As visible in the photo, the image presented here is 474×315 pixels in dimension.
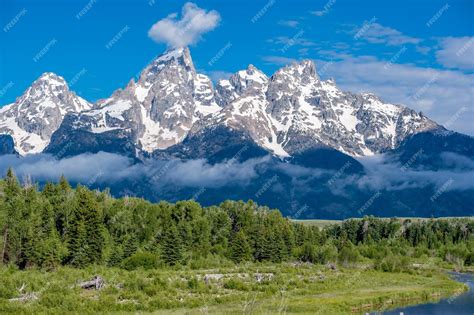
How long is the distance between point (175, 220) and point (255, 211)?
98.2 feet

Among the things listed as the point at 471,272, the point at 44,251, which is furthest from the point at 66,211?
the point at 471,272

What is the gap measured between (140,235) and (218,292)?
165 ft

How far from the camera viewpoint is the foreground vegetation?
67.4m

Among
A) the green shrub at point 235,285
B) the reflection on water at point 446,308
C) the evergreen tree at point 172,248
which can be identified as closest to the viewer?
the reflection on water at point 446,308

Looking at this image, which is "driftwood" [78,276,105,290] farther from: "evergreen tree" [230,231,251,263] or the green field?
"evergreen tree" [230,231,251,263]

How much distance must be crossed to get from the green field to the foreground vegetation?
17cm

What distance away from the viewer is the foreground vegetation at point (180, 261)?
67.4m

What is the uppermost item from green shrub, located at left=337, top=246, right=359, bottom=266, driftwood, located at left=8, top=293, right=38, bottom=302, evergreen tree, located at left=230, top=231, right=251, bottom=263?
evergreen tree, located at left=230, top=231, right=251, bottom=263

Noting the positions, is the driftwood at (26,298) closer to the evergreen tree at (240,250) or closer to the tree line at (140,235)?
the tree line at (140,235)

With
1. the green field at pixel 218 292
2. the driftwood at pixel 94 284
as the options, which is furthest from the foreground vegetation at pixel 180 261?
the driftwood at pixel 94 284

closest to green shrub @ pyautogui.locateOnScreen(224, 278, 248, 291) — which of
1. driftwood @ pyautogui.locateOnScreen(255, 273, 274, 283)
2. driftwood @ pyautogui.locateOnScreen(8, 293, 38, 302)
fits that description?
driftwood @ pyautogui.locateOnScreen(255, 273, 274, 283)

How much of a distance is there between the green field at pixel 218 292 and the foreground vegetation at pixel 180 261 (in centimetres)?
17

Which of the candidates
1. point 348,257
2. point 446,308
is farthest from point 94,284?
point 348,257

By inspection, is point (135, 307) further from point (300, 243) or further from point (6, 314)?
point (300, 243)
